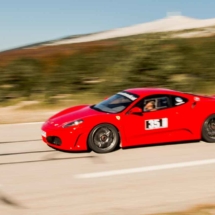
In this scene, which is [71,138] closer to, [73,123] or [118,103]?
[73,123]

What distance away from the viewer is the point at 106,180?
6.71m

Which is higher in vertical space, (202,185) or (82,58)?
(82,58)

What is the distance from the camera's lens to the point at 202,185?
6348 millimetres

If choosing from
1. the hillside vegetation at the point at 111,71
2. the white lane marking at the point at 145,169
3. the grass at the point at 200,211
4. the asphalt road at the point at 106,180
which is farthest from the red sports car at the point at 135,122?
the hillside vegetation at the point at 111,71

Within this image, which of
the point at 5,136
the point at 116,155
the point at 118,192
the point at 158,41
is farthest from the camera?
the point at 158,41

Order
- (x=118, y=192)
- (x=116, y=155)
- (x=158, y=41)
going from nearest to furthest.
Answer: (x=118, y=192) < (x=116, y=155) < (x=158, y=41)

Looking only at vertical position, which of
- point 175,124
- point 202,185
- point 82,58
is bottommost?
point 202,185

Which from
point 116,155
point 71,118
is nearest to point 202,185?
point 116,155

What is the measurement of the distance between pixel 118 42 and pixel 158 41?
1.58m

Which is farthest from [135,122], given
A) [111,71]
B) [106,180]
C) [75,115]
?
[111,71]

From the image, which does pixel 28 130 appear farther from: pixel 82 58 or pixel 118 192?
pixel 82 58

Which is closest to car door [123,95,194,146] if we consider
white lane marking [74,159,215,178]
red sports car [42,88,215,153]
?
red sports car [42,88,215,153]

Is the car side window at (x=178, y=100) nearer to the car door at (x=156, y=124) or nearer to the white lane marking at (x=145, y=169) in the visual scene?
the car door at (x=156, y=124)

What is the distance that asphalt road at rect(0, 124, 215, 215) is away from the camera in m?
5.69
